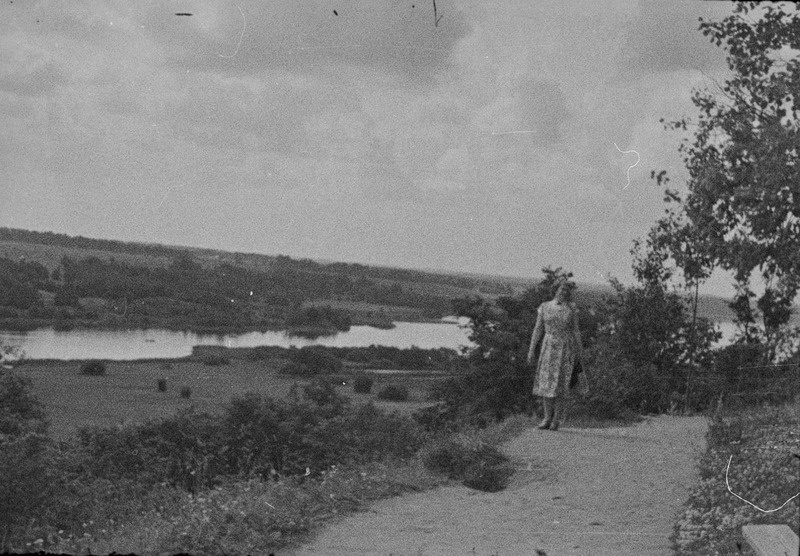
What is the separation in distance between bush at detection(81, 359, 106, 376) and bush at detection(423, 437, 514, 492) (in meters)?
22.2

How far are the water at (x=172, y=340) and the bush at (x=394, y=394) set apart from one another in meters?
1.70

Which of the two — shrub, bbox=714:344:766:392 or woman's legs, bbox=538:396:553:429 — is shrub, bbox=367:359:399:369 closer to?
shrub, bbox=714:344:766:392

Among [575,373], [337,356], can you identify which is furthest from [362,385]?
[575,373]

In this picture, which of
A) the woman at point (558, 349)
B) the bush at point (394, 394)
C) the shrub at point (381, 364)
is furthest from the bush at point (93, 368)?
the woman at point (558, 349)

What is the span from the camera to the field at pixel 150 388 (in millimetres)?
27141

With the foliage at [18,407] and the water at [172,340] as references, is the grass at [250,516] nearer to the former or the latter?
the foliage at [18,407]

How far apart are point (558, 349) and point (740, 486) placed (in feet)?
18.0

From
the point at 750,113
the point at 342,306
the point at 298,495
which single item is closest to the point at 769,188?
the point at 750,113

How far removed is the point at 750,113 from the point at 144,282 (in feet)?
79.8

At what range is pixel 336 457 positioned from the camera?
63.5 ft

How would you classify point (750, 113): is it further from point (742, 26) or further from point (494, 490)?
point (494, 490)

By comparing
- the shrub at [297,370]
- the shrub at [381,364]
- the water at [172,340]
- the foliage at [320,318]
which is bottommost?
the shrub at [297,370]

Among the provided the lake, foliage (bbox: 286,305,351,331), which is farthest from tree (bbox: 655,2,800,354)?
foliage (bbox: 286,305,351,331)

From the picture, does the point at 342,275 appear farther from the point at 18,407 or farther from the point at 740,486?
the point at 740,486
